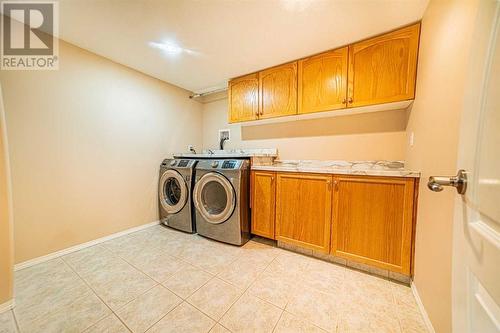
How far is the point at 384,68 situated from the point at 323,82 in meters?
0.52

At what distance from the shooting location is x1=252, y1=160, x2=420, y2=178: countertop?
1.36 m

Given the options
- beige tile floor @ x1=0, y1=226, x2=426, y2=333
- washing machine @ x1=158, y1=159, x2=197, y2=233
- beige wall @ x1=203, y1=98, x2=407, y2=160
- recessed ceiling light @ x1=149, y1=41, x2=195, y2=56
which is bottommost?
beige tile floor @ x1=0, y1=226, x2=426, y2=333

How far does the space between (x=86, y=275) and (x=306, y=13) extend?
281 cm

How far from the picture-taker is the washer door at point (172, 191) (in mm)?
2337

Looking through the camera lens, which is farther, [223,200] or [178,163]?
[178,163]

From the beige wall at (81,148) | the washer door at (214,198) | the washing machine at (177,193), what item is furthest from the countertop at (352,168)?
the beige wall at (81,148)

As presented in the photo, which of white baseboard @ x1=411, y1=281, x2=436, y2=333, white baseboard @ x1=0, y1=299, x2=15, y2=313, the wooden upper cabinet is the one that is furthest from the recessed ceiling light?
white baseboard @ x1=411, y1=281, x2=436, y2=333

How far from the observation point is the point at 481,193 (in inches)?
16.6

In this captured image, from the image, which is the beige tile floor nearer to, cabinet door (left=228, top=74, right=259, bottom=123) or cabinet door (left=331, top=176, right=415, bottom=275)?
cabinet door (left=331, top=176, right=415, bottom=275)

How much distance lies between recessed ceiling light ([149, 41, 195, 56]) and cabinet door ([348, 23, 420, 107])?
5.67 feet

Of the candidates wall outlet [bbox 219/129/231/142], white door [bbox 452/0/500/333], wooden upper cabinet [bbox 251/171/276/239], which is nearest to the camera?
white door [bbox 452/0/500/333]

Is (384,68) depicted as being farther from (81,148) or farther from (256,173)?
(81,148)

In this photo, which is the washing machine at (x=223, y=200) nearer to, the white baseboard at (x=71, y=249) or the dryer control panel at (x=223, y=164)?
the dryer control panel at (x=223, y=164)

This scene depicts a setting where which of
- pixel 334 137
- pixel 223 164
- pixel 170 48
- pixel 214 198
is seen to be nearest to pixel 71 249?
pixel 214 198
